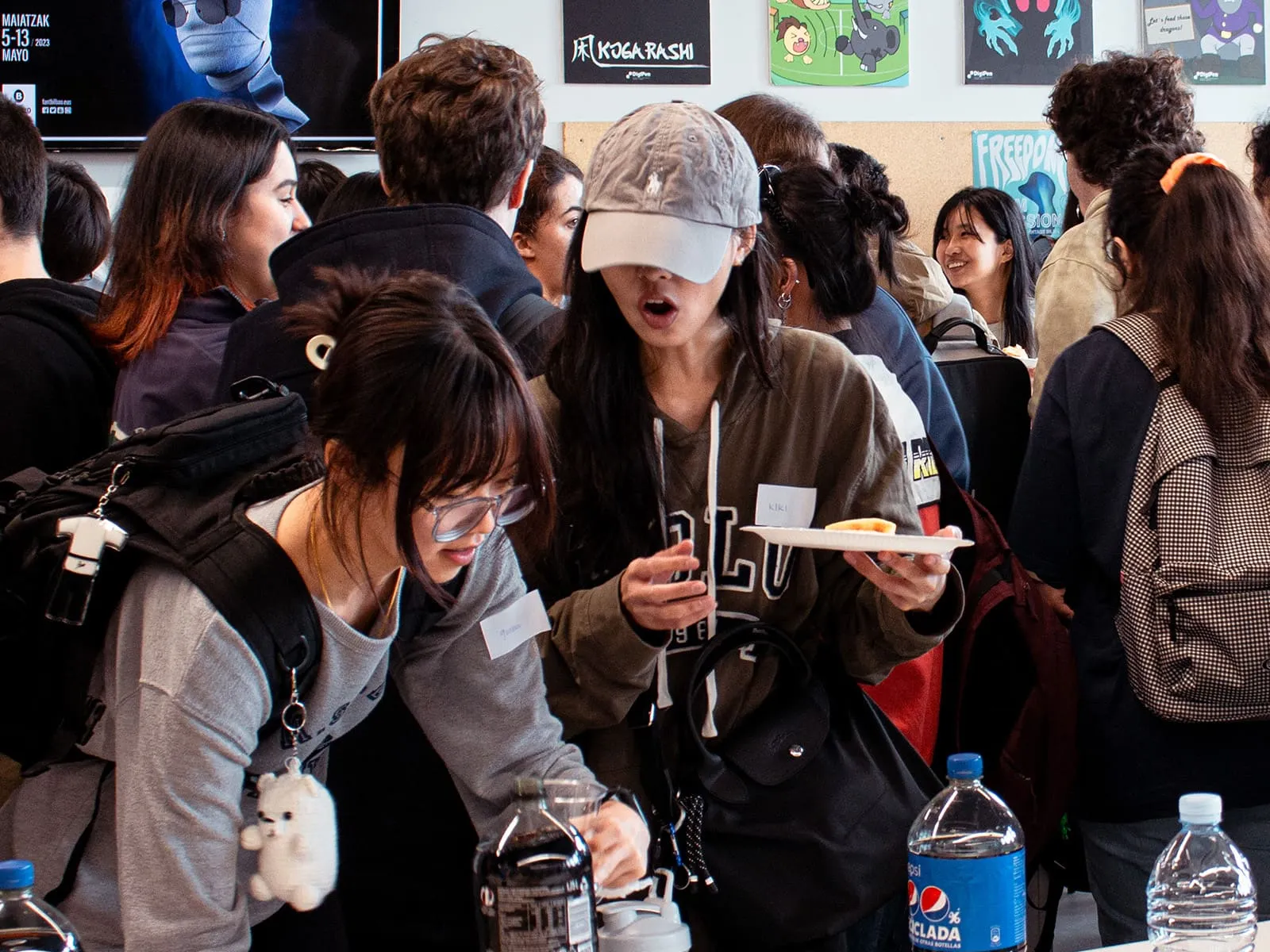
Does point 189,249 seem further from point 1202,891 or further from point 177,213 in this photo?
point 1202,891

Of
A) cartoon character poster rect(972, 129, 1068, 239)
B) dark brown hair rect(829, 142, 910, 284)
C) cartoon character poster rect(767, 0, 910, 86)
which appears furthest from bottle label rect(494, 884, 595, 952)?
cartoon character poster rect(972, 129, 1068, 239)

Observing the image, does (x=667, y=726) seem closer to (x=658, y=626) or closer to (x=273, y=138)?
(x=658, y=626)

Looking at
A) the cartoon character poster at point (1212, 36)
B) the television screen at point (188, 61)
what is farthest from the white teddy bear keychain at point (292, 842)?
the cartoon character poster at point (1212, 36)

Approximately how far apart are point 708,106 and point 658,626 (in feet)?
11.7

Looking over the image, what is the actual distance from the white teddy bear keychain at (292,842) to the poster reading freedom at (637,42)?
12.7 ft

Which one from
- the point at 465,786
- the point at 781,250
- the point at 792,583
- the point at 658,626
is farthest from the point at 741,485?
the point at 781,250

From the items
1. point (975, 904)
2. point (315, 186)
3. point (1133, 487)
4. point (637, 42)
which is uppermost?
point (637, 42)

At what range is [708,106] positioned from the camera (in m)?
4.90

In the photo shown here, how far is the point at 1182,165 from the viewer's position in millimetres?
2258

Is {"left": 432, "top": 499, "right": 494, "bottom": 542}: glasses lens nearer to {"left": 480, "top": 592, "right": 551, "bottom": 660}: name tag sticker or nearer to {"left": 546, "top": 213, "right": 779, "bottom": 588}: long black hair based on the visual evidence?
{"left": 480, "top": 592, "right": 551, "bottom": 660}: name tag sticker

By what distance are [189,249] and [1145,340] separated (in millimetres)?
1491

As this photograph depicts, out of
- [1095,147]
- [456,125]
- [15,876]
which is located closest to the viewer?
[15,876]

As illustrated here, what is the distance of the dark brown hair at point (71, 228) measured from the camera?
3.04 metres

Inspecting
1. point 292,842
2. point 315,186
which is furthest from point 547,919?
point 315,186
